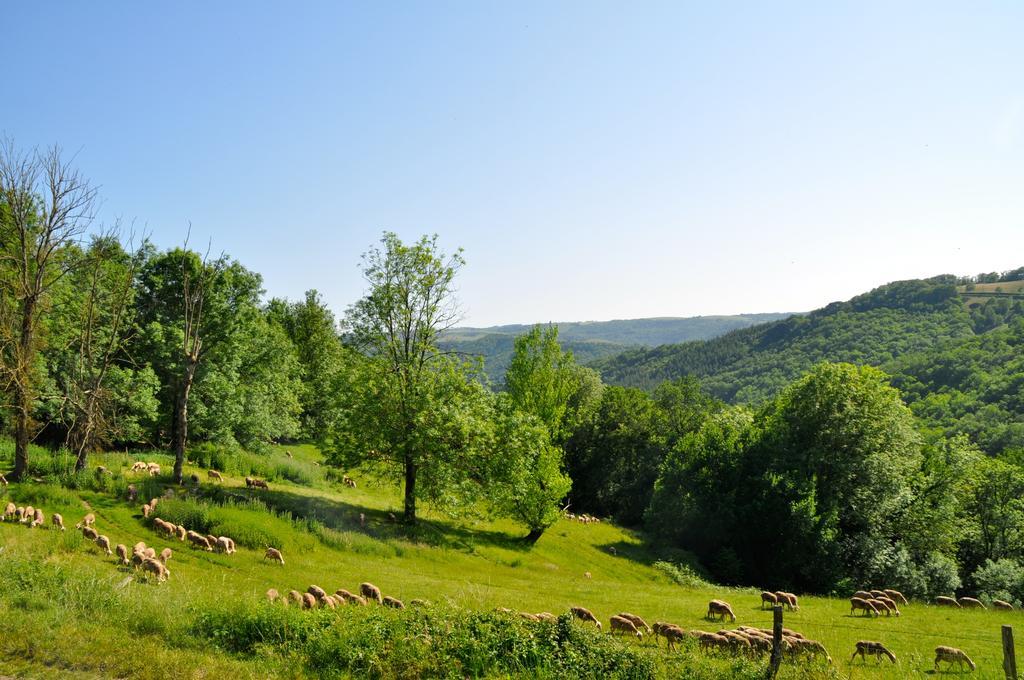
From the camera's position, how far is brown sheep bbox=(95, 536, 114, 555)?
20413mm

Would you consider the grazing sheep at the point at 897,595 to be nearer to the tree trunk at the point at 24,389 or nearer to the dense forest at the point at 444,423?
the dense forest at the point at 444,423

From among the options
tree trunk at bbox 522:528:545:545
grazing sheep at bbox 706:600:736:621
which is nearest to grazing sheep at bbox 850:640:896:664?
grazing sheep at bbox 706:600:736:621

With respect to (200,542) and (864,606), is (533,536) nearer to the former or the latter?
(864,606)

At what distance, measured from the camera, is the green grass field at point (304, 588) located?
11.3 meters

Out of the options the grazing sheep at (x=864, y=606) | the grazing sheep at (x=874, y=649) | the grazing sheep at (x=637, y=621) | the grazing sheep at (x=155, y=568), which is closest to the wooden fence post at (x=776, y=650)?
the grazing sheep at (x=637, y=621)

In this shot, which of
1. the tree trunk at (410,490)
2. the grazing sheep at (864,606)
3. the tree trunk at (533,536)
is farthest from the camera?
the tree trunk at (533,536)

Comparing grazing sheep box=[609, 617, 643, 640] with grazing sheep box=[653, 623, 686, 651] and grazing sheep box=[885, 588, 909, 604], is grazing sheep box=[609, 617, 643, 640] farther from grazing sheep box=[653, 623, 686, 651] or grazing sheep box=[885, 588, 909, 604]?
grazing sheep box=[885, 588, 909, 604]

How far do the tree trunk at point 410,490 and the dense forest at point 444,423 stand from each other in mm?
117

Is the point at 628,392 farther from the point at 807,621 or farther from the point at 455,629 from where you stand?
the point at 455,629

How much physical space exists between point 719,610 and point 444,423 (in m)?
16.2

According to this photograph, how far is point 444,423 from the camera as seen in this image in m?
32.8

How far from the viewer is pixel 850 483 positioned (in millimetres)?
44875

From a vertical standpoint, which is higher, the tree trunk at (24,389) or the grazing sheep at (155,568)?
the tree trunk at (24,389)

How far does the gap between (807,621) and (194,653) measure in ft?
79.1
